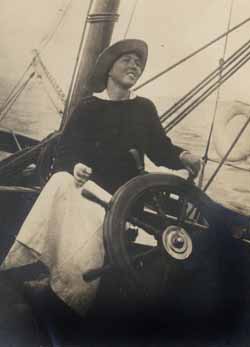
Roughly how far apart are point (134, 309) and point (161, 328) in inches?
5.5

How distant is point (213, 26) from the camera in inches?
85.2

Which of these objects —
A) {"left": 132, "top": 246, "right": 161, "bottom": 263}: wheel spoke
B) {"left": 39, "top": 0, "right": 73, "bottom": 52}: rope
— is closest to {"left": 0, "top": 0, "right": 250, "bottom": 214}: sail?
{"left": 39, "top": 0, "right": 73, "bottom": 52}: rope

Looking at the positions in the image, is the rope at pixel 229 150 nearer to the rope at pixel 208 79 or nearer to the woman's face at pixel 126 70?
the rope at pixel 208 79

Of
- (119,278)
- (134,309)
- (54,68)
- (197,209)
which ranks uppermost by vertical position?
(54,68)

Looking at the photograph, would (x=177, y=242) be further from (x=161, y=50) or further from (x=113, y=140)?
(x=161, y=50)

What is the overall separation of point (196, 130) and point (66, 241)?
0.79 m

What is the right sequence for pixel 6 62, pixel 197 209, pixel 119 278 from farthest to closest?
pixel 6 62 < pixel 197 209 < pixel 119 278

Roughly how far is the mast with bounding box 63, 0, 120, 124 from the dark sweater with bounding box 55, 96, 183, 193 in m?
0.19

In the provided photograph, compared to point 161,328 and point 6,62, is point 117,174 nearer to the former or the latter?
point 161,328

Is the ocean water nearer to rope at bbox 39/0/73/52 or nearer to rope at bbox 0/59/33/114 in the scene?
rope at bbox 0/59/33/114

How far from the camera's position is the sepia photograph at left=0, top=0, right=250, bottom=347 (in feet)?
5.78

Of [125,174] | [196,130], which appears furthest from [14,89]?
[196,130]

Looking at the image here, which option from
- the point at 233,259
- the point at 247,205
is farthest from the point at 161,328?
the point at 247,205

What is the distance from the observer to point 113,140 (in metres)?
1.91
